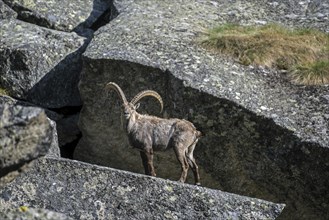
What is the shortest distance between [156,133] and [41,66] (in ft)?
16.2

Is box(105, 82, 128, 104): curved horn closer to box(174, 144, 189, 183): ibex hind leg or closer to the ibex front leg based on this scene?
the ibex front leg

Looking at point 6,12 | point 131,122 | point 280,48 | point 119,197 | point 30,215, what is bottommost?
point 6,12

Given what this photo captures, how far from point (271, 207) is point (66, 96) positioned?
8.70m

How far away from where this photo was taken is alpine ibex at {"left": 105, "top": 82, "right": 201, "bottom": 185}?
14602mm

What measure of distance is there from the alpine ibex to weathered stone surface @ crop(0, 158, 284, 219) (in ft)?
9.21

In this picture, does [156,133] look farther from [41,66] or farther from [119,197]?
[41,66]

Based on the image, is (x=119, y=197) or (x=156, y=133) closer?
(x=119, y=197)

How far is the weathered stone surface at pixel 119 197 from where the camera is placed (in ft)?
36.6

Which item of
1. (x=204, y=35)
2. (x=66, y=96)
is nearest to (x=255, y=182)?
(x=204, y=35)

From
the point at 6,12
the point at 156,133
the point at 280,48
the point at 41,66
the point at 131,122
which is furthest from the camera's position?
the point at 6,12

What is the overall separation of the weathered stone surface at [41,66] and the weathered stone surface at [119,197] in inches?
257

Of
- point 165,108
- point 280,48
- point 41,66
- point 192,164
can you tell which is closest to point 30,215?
point 192,164

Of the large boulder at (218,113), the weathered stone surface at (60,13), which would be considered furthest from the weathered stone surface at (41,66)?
the weathered stone surface at (60,13)

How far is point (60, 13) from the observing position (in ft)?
69.0
